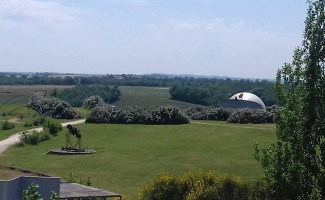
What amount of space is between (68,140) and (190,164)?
509 inches

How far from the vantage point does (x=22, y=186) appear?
15.3 meters

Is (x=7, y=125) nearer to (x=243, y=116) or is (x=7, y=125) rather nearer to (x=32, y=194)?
(x=243, y=116)

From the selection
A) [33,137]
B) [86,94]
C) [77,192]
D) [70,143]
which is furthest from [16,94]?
[77,192]

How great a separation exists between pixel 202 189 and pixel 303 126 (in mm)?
6716

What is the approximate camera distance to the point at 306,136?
20000 mm

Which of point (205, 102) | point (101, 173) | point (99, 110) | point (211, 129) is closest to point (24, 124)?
point (99, 110)

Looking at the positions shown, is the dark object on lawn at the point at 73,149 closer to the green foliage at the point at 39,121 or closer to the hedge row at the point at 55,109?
the green foliage at the point at 39,121

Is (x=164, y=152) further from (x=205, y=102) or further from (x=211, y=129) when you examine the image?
(x=205, y=102)

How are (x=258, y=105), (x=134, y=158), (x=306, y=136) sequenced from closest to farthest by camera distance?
(x=306, y=136) → (x=134, y=158) → (x=258, y=105)

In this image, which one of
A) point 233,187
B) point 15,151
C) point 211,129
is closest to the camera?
point 233,187

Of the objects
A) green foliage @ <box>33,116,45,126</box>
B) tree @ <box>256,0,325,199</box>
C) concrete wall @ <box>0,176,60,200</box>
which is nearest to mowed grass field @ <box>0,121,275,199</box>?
green foliage @ <box>33,116,45,126</box>

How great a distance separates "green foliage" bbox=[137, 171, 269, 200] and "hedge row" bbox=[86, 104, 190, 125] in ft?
117

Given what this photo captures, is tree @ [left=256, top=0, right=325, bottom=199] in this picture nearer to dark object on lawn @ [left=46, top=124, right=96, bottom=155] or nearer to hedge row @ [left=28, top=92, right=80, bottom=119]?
dark object on lawn @ [left=46, top=124, right=96, bottom=155]

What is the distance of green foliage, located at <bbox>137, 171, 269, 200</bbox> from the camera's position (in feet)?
83.2
